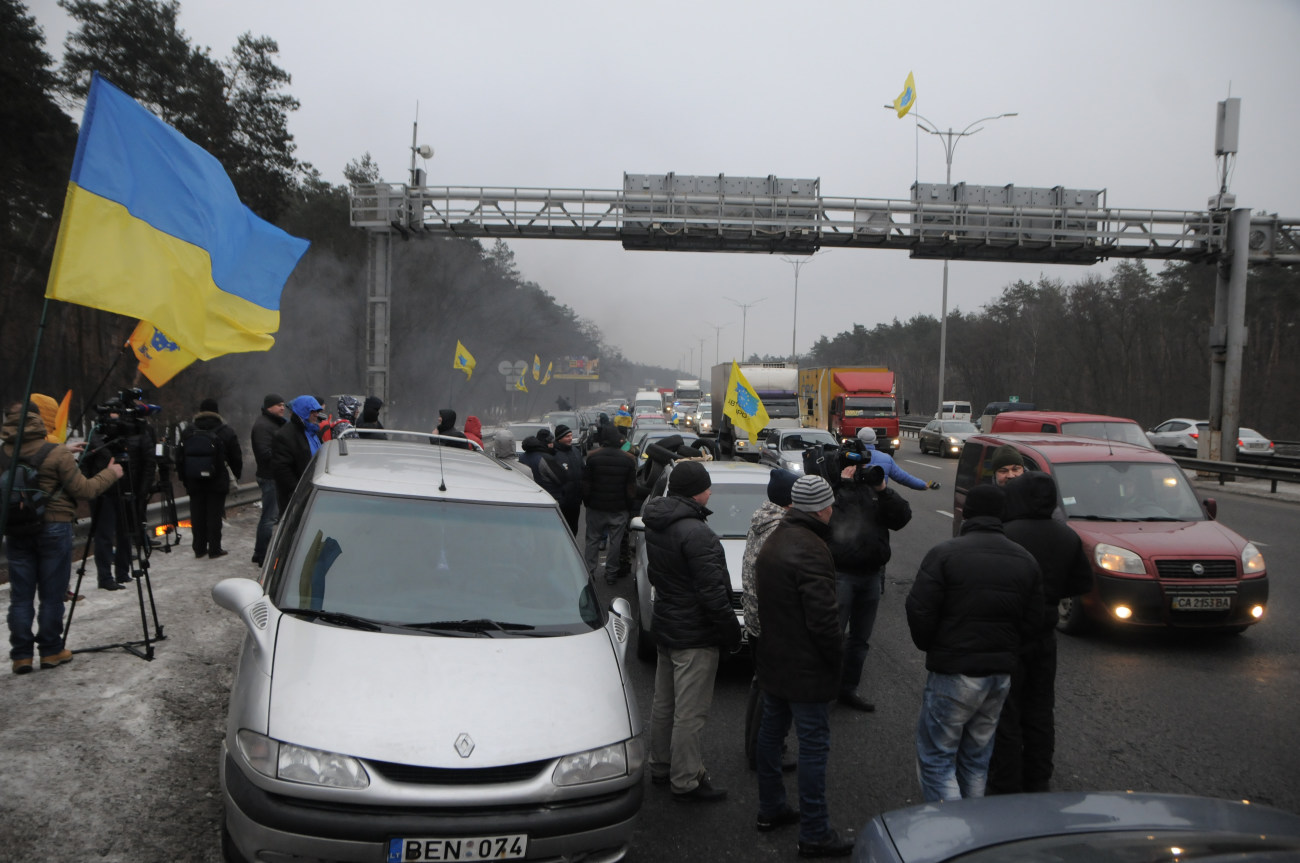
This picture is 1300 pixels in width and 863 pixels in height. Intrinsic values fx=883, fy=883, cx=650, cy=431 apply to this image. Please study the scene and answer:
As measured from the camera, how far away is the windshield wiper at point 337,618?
3947 mm

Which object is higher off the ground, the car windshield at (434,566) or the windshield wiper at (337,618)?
the car windshield at (434,566)

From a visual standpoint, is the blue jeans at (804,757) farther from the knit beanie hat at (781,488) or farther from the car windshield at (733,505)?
the car windshield at (733,505)

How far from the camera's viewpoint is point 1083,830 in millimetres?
2582

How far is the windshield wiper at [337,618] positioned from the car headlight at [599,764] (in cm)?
108

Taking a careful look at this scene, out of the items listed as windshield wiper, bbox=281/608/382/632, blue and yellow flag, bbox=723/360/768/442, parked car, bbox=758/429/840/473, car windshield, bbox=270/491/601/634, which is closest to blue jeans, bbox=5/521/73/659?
car windshield, bbox=270/491/601/634

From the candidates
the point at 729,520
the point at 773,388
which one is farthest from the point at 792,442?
the point at 729,520

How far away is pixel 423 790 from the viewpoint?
10.6 ft

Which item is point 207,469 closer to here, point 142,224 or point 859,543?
point 142,224

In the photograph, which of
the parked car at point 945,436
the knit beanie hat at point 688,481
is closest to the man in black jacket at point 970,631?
the knit beanie hat at point 688,481

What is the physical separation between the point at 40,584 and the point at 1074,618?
8141mm

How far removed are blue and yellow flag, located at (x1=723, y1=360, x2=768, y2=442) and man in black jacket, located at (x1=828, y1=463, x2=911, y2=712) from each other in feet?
30.9

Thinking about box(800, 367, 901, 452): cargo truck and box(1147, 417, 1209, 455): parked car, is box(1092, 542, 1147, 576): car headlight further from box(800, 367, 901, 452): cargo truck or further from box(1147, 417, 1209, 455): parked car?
box(1147, 417, 1209, 455): parked car

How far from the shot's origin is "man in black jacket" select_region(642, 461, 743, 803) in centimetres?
451

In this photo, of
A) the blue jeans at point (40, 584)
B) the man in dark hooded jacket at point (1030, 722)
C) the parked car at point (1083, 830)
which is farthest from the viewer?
the blue jeans at point (40, 584)
